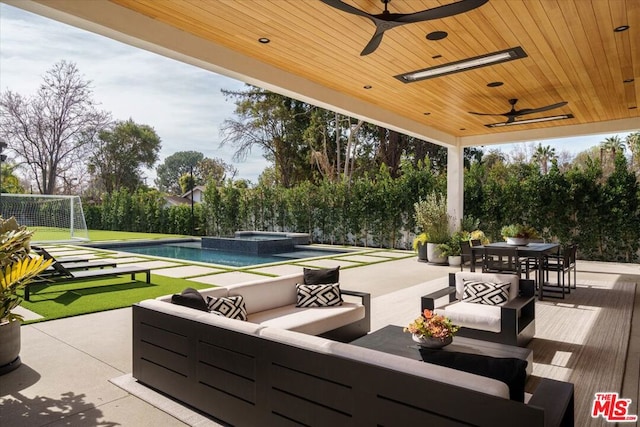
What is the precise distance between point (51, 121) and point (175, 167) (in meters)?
27.5

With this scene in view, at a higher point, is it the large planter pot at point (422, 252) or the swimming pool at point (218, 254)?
the large planter pot at point (422, 252)

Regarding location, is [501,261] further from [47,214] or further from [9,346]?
[47,214]

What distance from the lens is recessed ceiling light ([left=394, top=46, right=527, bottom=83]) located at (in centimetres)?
480

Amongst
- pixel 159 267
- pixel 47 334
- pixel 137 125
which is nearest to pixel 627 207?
pixel 159 267

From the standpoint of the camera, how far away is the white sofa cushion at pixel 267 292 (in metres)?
3.81

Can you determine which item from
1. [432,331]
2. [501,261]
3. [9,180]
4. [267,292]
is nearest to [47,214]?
[9,180]

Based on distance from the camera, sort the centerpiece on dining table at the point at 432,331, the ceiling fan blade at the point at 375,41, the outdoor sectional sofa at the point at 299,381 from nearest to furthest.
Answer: the outdoor sectional sofa at the point at 299,381 → the centerpiece on dining table at the point at 432,331 → the ceiling fan blade at the point at 375,41

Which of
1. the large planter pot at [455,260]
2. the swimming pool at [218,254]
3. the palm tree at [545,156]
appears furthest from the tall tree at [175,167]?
the large planter pot at [455,260]

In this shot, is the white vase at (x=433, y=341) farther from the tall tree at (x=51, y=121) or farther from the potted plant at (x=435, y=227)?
the tall tree at (x=51, y=121)

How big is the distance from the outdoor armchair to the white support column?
6.79 m

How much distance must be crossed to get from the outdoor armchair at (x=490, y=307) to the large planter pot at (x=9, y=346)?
358 cm

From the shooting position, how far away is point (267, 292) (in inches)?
158

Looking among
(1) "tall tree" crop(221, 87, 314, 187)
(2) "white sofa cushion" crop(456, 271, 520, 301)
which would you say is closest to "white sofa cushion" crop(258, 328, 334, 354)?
(2) "white sofa cushion" crop(456, 271, 520, 301)

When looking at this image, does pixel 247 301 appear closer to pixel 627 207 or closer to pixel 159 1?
pixel 159 1
